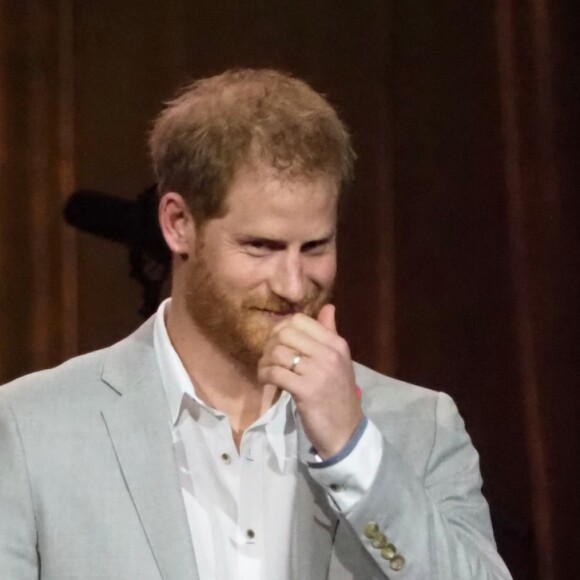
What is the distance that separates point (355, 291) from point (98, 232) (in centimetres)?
53

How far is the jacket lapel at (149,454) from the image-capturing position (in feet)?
4.08

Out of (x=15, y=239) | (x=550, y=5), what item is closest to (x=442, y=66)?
(x=550, y=5)

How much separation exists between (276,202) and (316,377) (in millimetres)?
256

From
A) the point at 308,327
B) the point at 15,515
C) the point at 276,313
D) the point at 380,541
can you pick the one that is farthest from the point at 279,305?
the point at 15,515

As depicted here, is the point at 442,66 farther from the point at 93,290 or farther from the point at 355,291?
the point at 93,290

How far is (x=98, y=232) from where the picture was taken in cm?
193

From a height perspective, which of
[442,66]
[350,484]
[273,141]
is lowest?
[350,484]

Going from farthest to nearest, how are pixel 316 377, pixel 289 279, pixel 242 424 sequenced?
pixel 242 424, pixel 289 279, pixel 316 377

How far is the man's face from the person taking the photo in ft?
4.21

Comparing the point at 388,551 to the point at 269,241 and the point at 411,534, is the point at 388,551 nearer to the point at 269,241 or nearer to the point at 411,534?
the point at 411,534

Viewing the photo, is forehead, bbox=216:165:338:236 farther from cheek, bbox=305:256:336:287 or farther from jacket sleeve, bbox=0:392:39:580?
jacket sleeve, bbox=0:392:39:580

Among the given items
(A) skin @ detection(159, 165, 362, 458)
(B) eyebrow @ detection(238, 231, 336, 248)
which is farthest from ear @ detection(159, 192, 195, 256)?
(B) eyebrow @ detection(238, 231, 336, 248)

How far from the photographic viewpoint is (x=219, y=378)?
1404 mm

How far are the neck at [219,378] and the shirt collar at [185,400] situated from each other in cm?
2
